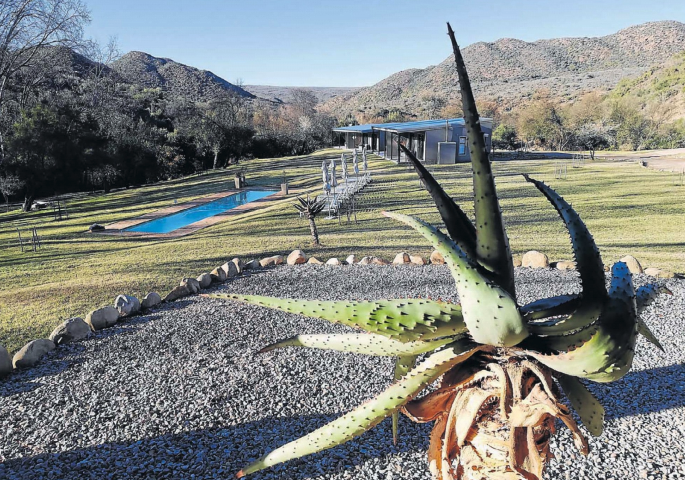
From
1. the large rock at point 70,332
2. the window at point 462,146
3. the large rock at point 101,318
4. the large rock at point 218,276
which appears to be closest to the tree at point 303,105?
the window at point 462,146

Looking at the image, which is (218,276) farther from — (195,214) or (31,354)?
(195,214)

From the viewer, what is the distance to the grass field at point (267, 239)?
26.1ft

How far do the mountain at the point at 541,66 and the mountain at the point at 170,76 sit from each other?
24424 mm

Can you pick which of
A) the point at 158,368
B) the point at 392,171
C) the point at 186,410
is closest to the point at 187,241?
the point at 158,368

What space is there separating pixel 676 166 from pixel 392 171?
1442 centimetres

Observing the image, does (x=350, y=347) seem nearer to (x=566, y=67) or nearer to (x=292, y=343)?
(x=292, y=343)

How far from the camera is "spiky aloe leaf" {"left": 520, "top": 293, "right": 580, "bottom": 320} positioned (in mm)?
1497

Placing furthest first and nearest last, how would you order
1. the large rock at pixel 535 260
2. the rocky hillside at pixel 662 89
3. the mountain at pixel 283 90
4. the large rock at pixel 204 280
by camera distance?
the mountain at pixel 283 90 → the rocky hillside at pixel 662 89 → the large rock at pixel 535 260 → the large rock at pixel 204 280

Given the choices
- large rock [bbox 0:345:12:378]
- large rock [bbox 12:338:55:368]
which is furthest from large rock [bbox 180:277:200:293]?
large rock [bbox 0:345:12:378]

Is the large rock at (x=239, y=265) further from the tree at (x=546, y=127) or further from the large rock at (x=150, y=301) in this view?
the tree at (x=546, y=127)

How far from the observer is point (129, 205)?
1997cm

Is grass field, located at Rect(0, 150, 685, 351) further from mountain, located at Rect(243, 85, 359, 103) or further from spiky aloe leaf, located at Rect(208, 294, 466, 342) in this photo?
mountain, located at Rect(243, 85, 359, 103)

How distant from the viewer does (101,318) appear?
612 centimetres

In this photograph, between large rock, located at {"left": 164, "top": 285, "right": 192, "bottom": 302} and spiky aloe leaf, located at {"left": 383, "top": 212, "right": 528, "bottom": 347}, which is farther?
large rock, located at {"left": 164, "top": 285, "right": 192, "bottom": 302}
